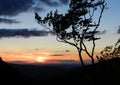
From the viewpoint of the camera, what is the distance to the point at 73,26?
5512 centimetres

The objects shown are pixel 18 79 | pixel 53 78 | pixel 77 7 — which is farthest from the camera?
pixel 53 78

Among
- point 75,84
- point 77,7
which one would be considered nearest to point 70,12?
point 77,7

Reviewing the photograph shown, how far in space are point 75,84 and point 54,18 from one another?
25805 mm

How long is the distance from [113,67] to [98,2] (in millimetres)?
22954

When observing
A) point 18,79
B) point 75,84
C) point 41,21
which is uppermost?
point 41,21

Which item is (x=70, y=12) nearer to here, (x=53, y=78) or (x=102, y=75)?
(x=102, y=75)

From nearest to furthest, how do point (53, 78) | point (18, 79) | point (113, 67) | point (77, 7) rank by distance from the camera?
point (18, 79) → point (77, 7) → point (113, 67) → point (53, 78)

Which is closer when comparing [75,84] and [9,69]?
[9,69]

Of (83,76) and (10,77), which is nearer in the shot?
(10,77)

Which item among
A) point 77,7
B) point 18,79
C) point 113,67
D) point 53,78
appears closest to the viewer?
point 18,79

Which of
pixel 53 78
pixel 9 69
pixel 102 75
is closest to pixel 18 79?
pixel 9 69

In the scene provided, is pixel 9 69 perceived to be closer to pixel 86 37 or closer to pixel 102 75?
pixel 86 37

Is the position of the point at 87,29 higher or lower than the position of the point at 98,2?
lower

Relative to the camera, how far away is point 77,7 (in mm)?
53656
